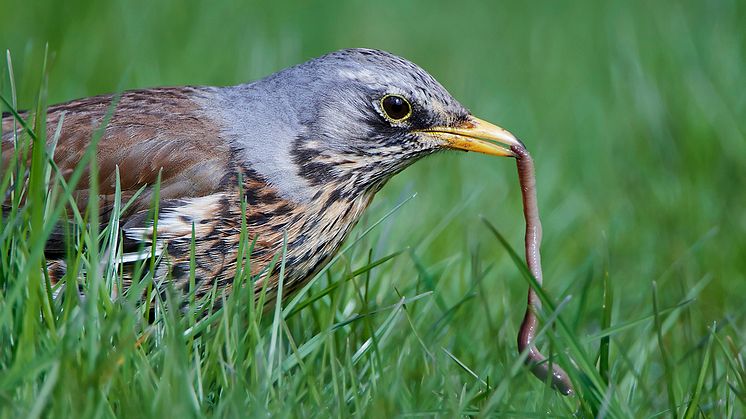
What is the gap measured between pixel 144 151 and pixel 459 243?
204cm

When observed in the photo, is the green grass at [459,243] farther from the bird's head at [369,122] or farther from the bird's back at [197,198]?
the bird's head at [369,122]

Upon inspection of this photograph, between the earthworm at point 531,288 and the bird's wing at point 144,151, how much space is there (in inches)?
44.5

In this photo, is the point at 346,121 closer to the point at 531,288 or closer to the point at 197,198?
the point at 197,198

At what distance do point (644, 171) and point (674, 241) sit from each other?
2.78ft

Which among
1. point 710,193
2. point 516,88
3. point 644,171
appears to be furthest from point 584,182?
point 516,88

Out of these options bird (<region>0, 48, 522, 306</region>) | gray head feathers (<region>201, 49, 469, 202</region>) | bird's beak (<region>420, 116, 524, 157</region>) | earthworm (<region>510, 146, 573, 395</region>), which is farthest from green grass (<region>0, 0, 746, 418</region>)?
bird's beak (<region>420, 116, 524, 157</region>)

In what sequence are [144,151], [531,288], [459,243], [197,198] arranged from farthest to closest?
[459,243] → [144,151] → [197,198] → [531,288]

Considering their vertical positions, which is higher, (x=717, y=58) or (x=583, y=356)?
(x=717, y=58)

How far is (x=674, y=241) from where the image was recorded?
6219 millimetres

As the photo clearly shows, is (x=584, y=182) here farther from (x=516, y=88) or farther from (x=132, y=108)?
(x=132, y=108)

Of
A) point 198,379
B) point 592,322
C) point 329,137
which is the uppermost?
point 329,137

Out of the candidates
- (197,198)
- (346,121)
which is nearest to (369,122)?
(346,121)

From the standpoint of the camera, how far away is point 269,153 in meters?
4.34

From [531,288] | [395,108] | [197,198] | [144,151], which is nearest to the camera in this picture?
[531,288]
